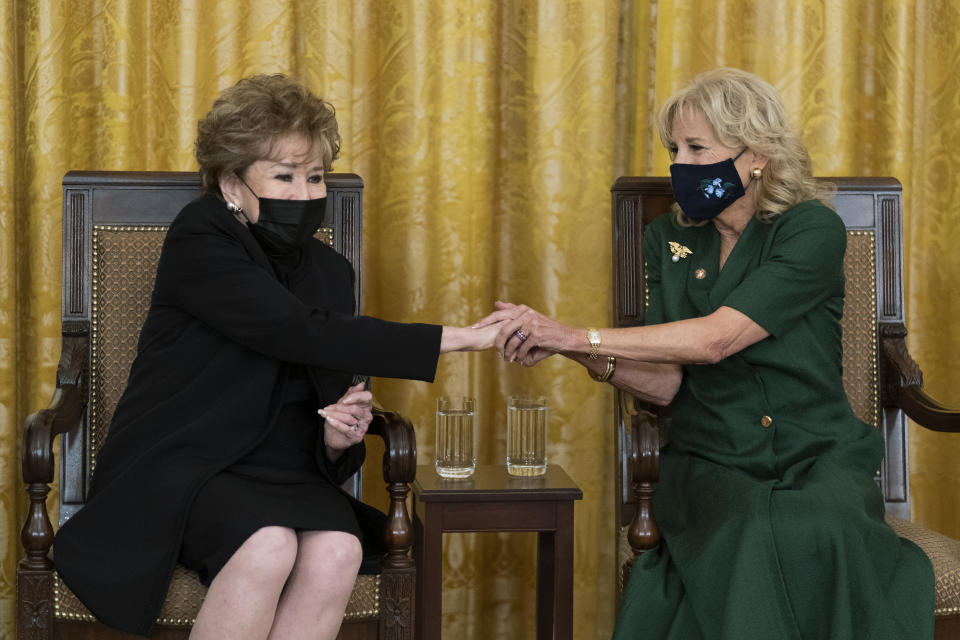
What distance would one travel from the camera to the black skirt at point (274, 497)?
7.06ft

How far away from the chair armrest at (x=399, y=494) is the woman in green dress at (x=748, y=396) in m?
0.39

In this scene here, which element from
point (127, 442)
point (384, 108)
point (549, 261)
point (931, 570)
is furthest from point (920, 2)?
point (127, 442)

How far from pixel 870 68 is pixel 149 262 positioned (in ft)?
7.44

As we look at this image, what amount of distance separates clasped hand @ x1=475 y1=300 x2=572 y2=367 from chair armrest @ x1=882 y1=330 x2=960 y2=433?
92 centimetres

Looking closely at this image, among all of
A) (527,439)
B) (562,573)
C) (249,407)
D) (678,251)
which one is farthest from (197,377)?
(678,251)

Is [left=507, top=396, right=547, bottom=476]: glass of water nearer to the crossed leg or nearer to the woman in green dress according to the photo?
the woman in green dress

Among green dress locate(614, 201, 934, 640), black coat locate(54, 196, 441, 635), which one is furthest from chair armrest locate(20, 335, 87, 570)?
green dress locate(614, 201, 934, 640)

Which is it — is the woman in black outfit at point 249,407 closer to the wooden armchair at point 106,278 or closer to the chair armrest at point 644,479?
the wooden armchair at point 106,278

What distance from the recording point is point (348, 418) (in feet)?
7.71

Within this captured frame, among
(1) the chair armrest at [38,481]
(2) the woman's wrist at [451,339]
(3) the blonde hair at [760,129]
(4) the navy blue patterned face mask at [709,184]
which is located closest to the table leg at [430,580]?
(2) the woman's wrist at [451,339]

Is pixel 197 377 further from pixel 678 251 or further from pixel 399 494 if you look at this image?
pixel 678 251

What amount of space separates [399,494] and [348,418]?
19 centimetres

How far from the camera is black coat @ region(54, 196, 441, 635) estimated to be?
2211mm

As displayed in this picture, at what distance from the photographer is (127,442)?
7.73ft
